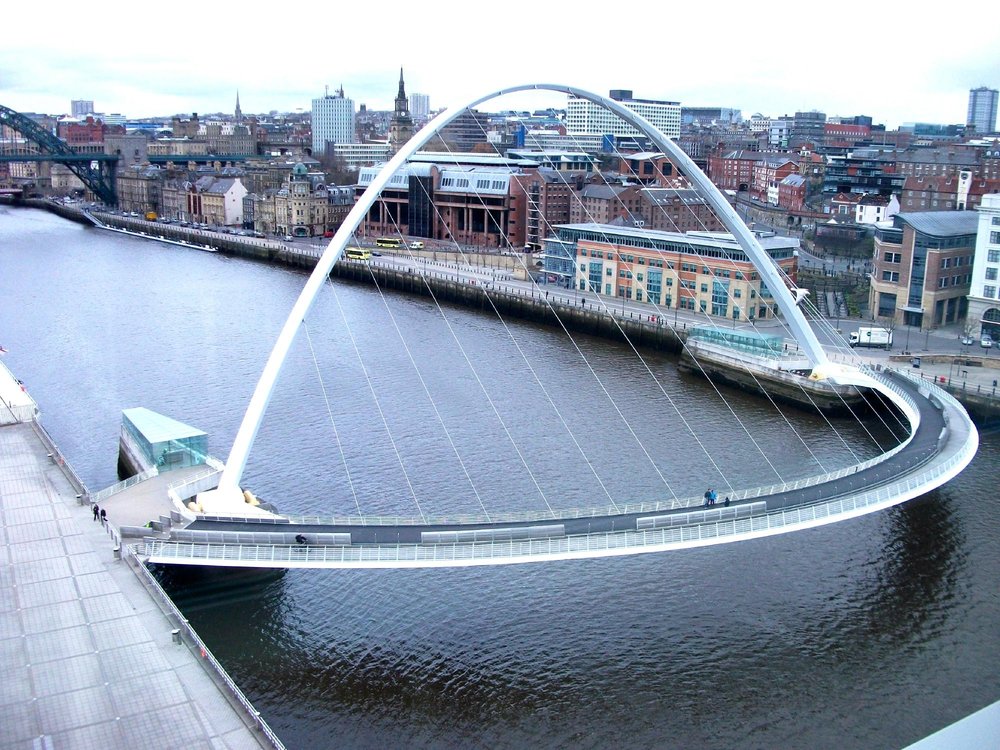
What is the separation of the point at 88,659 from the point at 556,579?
6375 millimetres

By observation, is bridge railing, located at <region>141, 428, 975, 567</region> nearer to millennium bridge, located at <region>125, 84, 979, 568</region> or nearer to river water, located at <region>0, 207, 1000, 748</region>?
millennium bridge, located at <region>125, 84, 979, 568</region>

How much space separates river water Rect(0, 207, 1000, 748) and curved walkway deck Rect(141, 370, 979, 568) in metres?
1.11

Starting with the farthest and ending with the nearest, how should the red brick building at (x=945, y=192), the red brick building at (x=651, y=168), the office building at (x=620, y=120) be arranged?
the office building at (x=620, y=120), the red brick building at (x=651, y=168), the red brick building at (x=945, y=192)

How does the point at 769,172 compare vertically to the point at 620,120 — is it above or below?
below

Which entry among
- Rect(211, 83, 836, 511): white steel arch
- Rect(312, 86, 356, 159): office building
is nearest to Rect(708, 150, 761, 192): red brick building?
Rect(211, 83, 836, 511): white steel arch

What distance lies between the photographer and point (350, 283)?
44969 millimetres

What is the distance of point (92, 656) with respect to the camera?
33.4 ft

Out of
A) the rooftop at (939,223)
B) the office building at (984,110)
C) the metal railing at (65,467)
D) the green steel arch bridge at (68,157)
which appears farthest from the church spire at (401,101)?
the metal railing at (65,467)

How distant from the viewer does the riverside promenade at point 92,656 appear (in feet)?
29.5

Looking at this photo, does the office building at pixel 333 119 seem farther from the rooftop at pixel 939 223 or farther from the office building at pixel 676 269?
the rooftop at pixel 939 223

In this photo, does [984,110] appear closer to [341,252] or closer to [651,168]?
[651,168]

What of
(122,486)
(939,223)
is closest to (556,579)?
(122,486)

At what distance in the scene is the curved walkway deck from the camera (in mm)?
11867

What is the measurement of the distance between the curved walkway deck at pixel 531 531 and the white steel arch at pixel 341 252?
0.99 m
